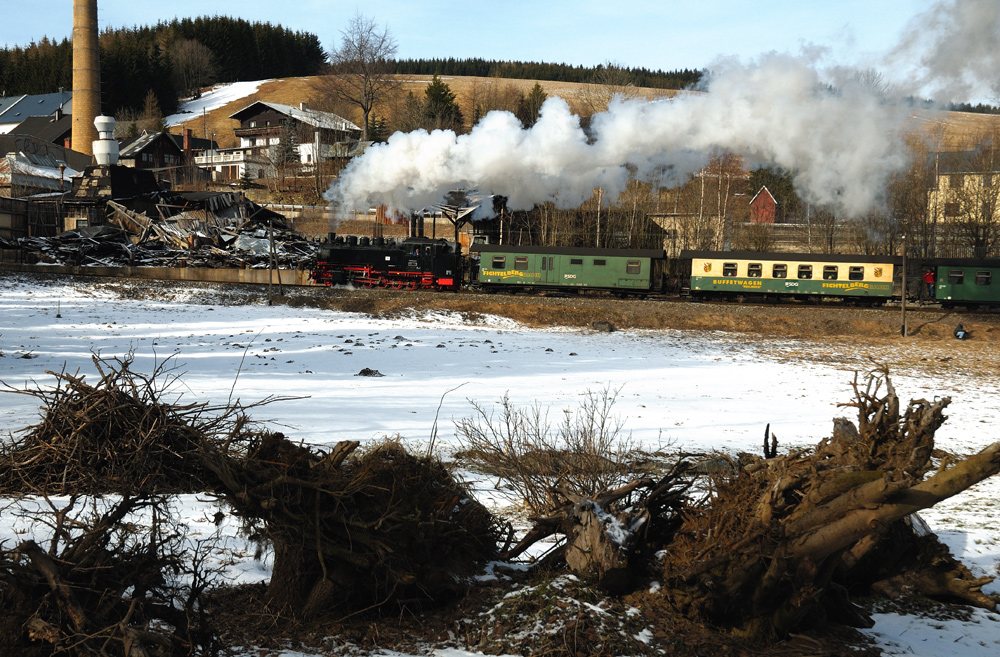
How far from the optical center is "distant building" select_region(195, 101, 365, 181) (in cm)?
7250

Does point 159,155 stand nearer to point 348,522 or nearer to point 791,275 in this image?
point 791,275

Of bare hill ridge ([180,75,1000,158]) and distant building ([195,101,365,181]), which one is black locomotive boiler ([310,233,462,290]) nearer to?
distant building ([195,101,365,181])

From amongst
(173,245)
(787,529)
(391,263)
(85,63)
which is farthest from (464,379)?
(85,63)

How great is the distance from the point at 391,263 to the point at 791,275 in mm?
21562

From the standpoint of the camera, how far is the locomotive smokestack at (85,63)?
66.4 meters

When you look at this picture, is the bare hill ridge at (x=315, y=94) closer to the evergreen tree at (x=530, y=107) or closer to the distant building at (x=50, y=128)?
the evergreen tree at (x=530, y=107)

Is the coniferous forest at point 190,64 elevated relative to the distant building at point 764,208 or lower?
elevated

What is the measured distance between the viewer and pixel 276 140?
291ft

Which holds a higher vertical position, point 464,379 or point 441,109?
point 441,109

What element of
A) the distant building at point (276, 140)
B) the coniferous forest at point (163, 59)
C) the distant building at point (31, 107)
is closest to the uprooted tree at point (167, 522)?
the distant building at point (276, 140)

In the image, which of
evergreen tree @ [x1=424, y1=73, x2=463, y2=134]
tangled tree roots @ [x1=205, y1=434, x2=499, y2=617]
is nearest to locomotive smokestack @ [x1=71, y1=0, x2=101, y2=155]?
evergreen tree @ [x1=424, y1=73, x2=463, y2=134]

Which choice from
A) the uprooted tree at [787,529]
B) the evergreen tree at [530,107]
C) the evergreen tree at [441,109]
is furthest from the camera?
the evergreen tree at [441,109]

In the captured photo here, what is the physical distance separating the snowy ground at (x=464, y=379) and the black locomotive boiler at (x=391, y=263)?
7998 millimetres

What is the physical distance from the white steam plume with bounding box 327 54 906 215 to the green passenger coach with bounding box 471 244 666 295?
3151 millimetres
